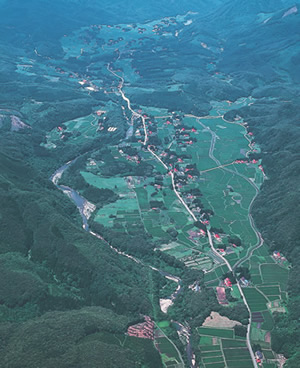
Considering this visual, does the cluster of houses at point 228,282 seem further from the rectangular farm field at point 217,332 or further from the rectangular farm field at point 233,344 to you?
the rectangular farm field at point 233,344

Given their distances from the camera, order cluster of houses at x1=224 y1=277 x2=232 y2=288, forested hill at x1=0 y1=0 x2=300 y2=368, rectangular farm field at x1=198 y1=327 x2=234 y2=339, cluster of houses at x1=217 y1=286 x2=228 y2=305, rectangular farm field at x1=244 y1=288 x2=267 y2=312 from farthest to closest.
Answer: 1. cluster of houses at x1=224 y1=277 x2=232 y2=288
2. cluster of houses at x1=217 y1=286 x2=228 y2=305
3. rectangular farm field at x1=244 y1=288 x2=267 y2=312
4. rectangular farm field at x1=198 y1=327 x2=234 y2=339
5. forested hill at x1=0 y1=0 x2=300 y2=368

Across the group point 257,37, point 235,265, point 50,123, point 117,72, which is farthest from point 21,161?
point 257,37

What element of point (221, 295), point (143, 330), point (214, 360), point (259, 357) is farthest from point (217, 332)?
point (143, 330)

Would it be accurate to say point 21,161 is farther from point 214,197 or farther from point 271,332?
point 271,332

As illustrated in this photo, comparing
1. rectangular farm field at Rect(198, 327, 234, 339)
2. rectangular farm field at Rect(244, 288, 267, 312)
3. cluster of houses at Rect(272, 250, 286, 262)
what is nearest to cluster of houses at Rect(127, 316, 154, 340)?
rectangular farm field at Rect(198, 327, 234, 339)

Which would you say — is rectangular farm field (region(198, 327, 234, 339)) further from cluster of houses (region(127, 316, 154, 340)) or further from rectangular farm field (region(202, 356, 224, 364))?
cluster of houses (region(127, 316, 154, 340))

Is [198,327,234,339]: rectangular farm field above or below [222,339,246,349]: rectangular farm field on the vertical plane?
above

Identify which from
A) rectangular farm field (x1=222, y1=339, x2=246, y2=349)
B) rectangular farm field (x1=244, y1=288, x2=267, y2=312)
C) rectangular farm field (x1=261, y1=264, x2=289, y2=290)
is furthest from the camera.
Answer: rectangular farm field (x1=261, y1=264, x2=289, y2=290)

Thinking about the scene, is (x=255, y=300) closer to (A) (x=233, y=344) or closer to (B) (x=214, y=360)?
(A) (x=233, y=344)
